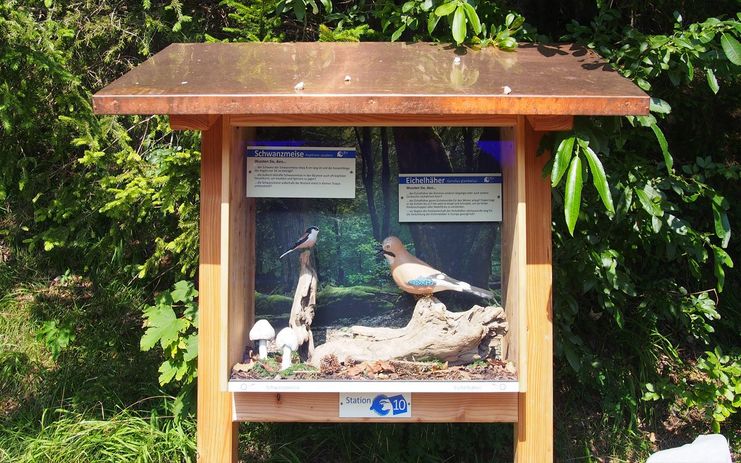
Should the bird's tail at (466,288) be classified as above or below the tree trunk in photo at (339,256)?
below

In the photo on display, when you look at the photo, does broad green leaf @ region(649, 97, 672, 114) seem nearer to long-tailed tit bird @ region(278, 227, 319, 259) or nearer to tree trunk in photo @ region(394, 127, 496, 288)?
tree trunk in photo @ region(394, 127, 496, 288)

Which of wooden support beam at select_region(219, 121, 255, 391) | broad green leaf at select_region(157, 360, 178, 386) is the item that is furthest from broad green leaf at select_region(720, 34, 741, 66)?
broad green leaf at select_region(157, 360, 178, 386)

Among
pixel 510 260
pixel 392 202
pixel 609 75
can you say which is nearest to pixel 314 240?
pixel 392 202

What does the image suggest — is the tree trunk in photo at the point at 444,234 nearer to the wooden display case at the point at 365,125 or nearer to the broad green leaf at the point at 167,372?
the wooden display case at the point at 365,125

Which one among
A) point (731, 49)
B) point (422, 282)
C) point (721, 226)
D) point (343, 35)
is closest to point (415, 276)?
point (422, 282)

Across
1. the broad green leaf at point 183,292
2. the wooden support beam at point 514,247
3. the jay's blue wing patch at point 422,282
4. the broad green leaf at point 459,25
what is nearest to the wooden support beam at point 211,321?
the broad green leaf at point 183,292

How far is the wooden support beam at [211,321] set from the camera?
2.65 metres

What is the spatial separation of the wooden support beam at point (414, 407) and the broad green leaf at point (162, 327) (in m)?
0.63

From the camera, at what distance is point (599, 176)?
7.56 feet

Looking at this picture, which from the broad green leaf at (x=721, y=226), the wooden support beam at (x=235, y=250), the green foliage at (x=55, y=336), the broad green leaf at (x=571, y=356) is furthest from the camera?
the green foliage at (x=55, y=336)

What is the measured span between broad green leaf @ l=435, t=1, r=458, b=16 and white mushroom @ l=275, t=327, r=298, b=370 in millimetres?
1454

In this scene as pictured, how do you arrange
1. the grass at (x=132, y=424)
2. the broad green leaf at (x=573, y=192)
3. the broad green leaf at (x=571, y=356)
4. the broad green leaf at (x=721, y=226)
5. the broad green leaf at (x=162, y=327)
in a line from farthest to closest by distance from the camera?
the grass at (x=132, y=424), the broad green leaf at (x=571, y=356), the broad green leaf at (x=162, y=327), the broad green leaf at (x=721, y=226), the broad green leaf at (x=573, y=192)

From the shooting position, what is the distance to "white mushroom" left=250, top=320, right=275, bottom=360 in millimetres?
2752

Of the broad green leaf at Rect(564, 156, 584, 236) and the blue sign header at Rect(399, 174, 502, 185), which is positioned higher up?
the blue sign header at Rect(399, 174, 502, 185)
